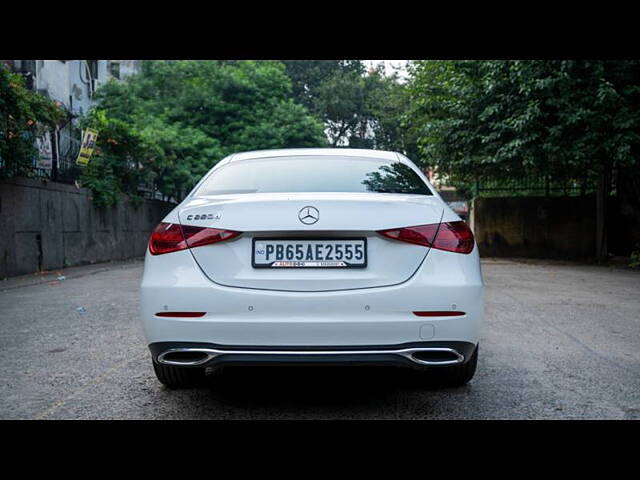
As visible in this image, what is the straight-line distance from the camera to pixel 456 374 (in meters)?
3.81

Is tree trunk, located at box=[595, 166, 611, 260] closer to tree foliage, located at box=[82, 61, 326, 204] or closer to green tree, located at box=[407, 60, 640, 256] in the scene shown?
green tree, located at box=[407, 60, 640, 256]

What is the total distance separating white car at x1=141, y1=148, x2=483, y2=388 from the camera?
2990 mm

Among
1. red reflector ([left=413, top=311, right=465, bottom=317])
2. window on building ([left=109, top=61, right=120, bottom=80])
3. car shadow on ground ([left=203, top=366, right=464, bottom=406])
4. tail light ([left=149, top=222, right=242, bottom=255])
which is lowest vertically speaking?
car shadow on ground ([left=203, top=366, right=464, bottom=406])

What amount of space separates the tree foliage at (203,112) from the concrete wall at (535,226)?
9015 mm

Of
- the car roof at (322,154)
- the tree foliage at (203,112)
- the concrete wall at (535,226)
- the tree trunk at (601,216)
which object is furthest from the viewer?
the tree foliage at (203,112)

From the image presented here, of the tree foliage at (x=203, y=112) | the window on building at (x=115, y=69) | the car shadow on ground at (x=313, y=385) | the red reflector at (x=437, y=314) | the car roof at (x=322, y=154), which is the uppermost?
the window on building at (x=115, y=69)

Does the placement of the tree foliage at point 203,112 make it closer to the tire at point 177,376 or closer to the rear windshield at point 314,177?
the rear windshield at point 314,177

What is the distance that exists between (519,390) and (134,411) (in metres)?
2.20

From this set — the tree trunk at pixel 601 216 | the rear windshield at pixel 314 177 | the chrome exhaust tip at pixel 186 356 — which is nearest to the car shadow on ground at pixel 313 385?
the chrome exhaust tip at pixel 186 356

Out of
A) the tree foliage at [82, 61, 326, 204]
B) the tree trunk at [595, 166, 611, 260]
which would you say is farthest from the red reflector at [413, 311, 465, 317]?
the tree foliage at [82, 61, 326, 204]

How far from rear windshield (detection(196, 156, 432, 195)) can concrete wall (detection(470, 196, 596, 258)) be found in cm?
1487

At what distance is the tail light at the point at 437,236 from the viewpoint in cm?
311
